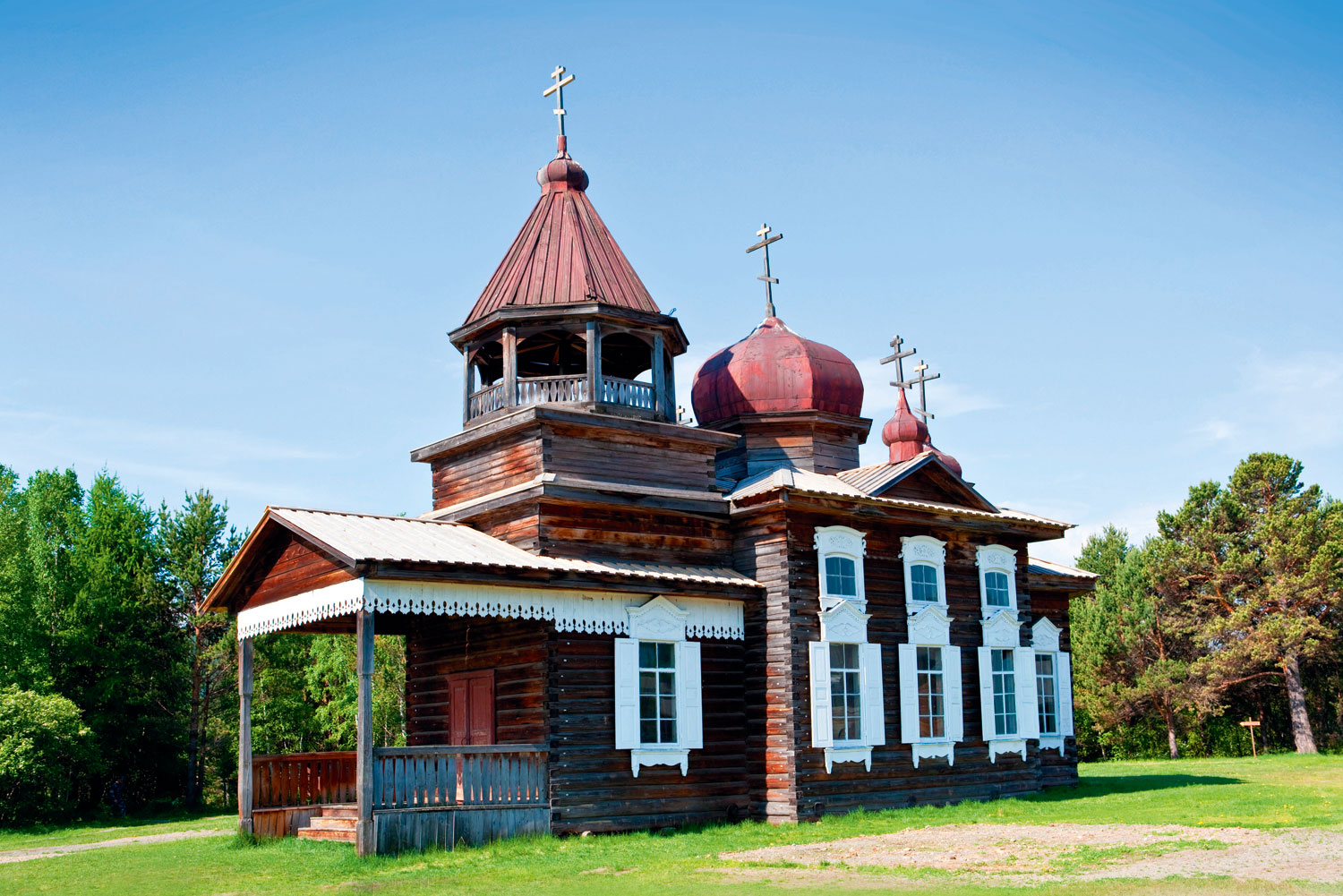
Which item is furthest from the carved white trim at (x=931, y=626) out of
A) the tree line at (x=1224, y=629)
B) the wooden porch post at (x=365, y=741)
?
the tree line at (x=1224, y=629)

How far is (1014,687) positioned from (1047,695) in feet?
9.35

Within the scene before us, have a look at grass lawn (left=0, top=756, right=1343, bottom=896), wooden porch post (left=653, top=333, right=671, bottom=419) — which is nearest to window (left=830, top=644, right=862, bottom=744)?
grass lawn (left=0, top=756, right=1343, bottom=896)

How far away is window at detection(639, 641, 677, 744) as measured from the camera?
19047 millimetres

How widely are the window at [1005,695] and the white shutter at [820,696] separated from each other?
467 centimetres

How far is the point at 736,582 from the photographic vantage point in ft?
65.8

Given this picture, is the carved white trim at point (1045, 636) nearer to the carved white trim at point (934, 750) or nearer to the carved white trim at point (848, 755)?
the carved white trim at point (934, 750)

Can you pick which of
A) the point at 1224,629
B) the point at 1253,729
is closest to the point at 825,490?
the point at 1224,629

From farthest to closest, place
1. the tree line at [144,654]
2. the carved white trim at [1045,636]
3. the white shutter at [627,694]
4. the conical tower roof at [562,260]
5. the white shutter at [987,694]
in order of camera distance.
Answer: the tree line at [144,654]
the carved white trim at [1045,636]
the white shutter at [987,694]
the conical tower roof at [562,260]
the white shutter at [627,694]

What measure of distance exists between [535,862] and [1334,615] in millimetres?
35080

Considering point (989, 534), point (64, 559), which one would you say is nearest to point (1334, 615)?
point (989, 534)

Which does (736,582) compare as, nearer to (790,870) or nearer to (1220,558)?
(790,870)

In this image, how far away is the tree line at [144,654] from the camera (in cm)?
3369

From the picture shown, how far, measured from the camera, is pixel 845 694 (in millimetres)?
20672

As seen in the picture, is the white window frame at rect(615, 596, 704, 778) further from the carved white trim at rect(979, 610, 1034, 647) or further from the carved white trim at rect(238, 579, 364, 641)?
the carved white trim at rect(979, 610, 1034, 647)
